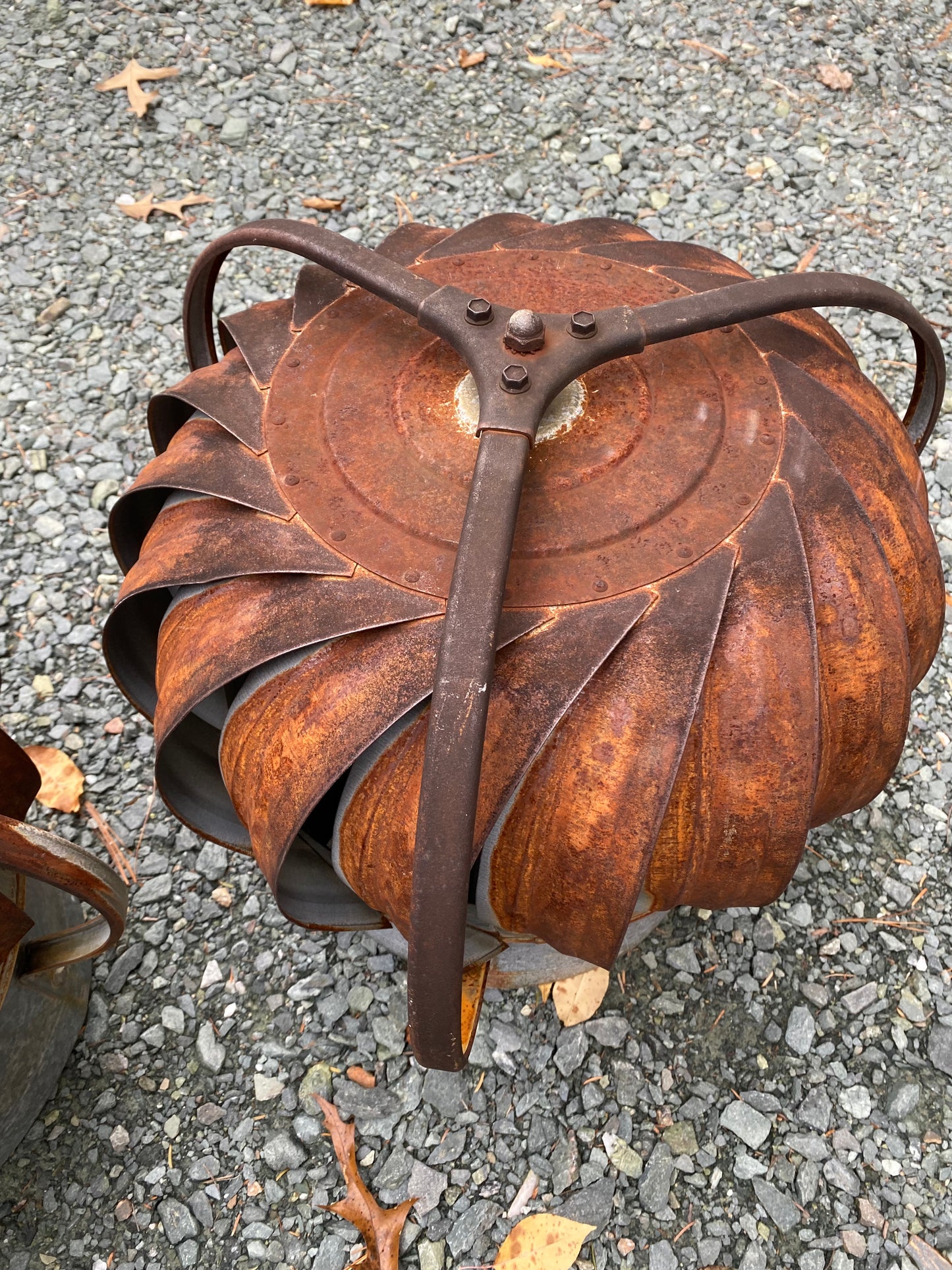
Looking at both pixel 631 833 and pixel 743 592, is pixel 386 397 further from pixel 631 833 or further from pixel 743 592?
pixel 631 833

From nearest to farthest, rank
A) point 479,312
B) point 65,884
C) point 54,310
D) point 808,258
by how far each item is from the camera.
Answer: point 479,312
point 65,884
point 54,310
point 808,258

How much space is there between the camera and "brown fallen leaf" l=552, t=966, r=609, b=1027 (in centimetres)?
226

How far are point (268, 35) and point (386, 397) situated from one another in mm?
3381

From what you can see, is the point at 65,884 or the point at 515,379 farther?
the point at 65,884

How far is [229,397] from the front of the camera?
5.69 feet

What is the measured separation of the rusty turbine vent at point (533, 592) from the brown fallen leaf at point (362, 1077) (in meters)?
0.57

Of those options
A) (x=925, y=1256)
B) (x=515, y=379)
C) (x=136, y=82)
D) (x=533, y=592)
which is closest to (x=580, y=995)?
(x=925, y=1256)

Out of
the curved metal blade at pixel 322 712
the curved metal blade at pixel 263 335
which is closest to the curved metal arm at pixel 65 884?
the curved metal blade at pixel 322 712

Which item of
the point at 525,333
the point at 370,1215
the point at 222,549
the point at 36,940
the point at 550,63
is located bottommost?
the point at 370,1215

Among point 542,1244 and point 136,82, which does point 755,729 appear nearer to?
point 542,1244

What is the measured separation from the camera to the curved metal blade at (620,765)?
1405 millimetres

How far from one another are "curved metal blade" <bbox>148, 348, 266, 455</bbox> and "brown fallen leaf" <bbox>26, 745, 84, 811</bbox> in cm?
114

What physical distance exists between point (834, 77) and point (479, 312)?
348cm

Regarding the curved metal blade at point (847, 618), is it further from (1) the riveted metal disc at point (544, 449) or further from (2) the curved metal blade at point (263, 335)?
(2) the curved metal blade at point (263, 335)
